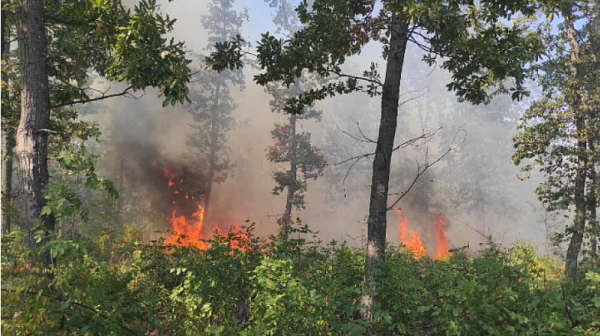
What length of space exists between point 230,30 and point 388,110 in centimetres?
3136

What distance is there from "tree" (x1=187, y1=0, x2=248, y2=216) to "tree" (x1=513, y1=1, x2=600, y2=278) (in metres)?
22.8

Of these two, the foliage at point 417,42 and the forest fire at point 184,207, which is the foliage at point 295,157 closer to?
the forest fire at point 184,207

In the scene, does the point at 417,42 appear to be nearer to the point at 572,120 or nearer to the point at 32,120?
the point at 32,120

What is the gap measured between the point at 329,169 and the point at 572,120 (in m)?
35.8

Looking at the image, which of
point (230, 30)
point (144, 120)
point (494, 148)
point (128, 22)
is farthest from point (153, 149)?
point (494, 148)

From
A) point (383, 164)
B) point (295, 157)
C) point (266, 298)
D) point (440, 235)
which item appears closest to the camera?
point (266, 298)

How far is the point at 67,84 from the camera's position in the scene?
6395mm

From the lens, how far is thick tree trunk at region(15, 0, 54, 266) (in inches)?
217

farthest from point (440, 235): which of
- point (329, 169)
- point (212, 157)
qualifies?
point (212, 157)

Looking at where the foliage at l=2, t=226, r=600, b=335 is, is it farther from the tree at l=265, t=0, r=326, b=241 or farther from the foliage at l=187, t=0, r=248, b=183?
the foliage at l=187, t=0, r=248, b=183

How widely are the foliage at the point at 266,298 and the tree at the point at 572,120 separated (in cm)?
1039

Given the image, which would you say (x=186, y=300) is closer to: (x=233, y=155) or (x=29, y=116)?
(x=29, y=116)

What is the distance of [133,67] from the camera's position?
6.00 meters

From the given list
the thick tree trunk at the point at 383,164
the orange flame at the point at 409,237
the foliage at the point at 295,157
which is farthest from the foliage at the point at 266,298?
the foliage at the point at 295,157
